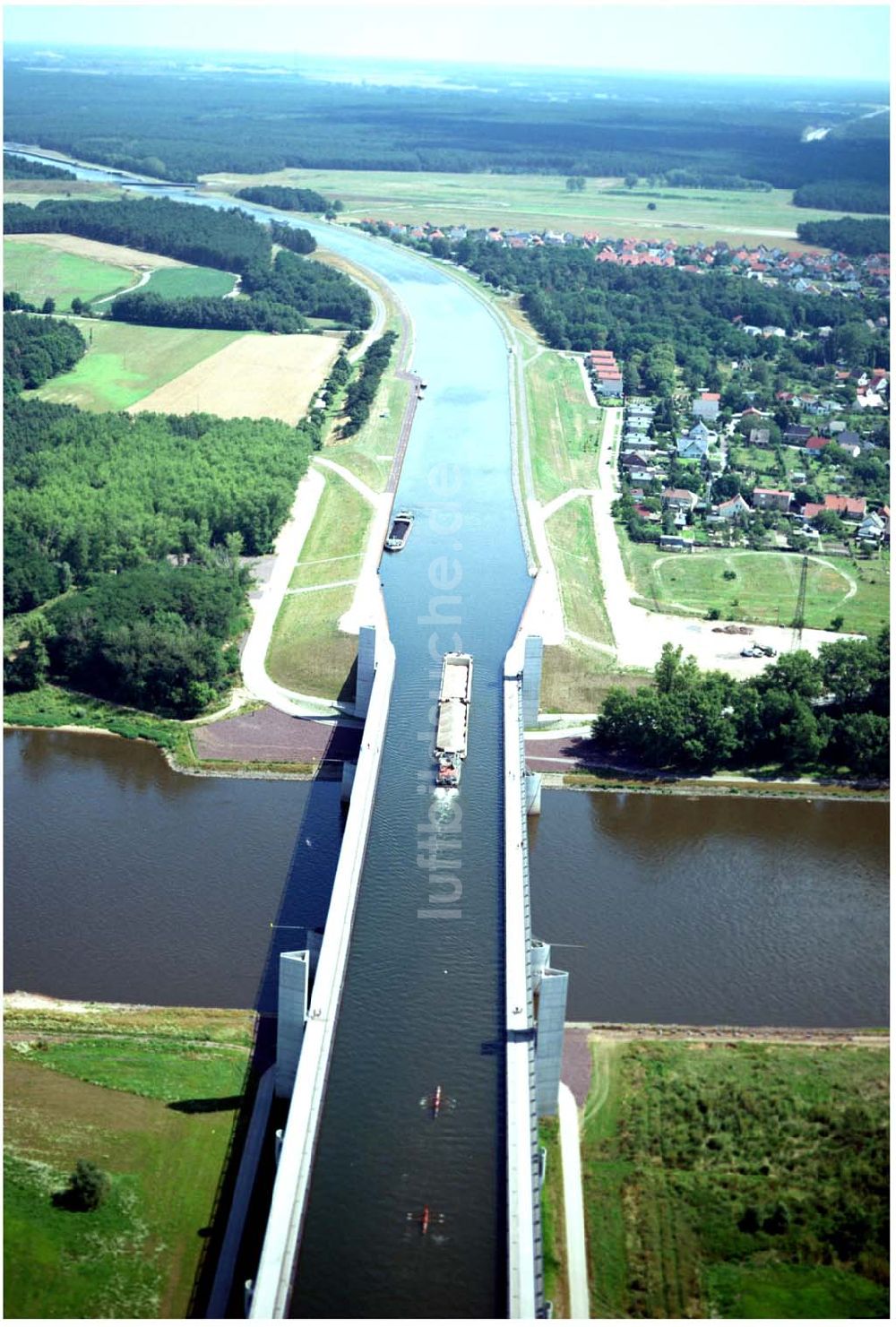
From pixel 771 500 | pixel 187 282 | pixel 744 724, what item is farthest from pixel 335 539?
pixel 187 282

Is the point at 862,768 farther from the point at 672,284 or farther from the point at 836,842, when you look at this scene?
the point at 672,284

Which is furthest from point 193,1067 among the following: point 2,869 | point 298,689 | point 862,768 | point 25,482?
point 25,482

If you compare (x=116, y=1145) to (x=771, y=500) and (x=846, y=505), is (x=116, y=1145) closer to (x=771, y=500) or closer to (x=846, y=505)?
(x=771, y=500)

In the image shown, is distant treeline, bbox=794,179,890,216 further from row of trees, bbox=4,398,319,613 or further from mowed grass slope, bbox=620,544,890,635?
row of trees, bbox=4,398,319,613

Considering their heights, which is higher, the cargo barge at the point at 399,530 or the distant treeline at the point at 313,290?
the distant treeline at the point at 313,290

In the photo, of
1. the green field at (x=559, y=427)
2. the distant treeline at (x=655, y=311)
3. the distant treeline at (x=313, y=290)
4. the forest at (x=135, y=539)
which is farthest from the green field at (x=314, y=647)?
the distant treeline at (x=313, y=290)

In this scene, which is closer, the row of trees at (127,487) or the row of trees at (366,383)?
the row of trees at (127,487)

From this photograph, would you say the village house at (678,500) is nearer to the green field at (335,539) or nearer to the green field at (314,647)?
the green field at (335,539)
